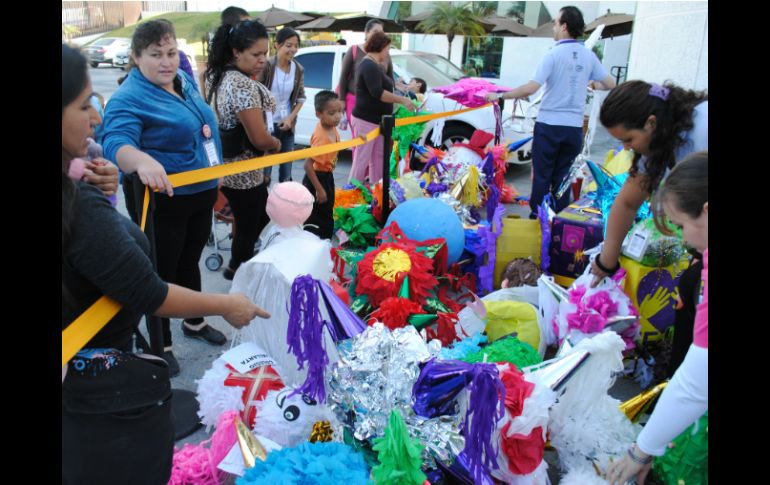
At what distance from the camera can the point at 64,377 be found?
49.4 inches

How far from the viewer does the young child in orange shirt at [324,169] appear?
13.2ft

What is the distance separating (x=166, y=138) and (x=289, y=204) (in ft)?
1.98

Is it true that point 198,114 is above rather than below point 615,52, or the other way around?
below

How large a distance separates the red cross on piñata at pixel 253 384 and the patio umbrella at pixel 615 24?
14.0 metres

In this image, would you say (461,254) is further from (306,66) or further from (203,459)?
(306,66)

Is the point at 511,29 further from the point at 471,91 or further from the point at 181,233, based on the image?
the point at 181,233

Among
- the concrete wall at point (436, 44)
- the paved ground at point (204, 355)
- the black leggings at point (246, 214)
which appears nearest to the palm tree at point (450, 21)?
the concrete wall at point (436, 44)

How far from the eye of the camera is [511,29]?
18078mm

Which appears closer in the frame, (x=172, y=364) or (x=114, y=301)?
(x=114, y=301)

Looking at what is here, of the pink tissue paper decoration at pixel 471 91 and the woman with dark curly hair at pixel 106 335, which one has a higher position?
the pink tissue paper decoration at pixel 471 91

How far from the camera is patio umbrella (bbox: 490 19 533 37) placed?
18016mm

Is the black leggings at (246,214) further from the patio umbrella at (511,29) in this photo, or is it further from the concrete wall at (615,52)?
the concrete wall at (615,52)

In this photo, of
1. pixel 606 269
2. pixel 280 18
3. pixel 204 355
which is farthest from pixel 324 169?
pixel 280 18
